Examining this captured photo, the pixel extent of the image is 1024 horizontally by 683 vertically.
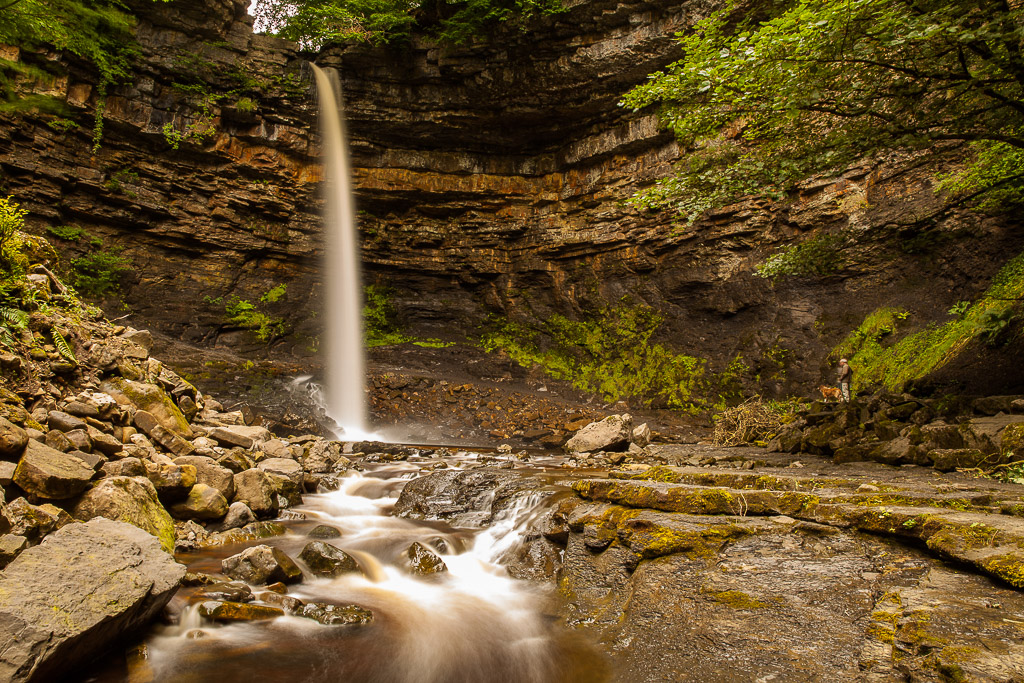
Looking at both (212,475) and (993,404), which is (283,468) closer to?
(212,475)

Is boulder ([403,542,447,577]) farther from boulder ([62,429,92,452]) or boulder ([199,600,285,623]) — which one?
boulder ([62,429,92,452])

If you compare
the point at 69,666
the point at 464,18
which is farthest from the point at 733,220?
the point at 69,666

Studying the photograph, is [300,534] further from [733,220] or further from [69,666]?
[733,220]

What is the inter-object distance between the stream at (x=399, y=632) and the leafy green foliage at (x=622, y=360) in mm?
12672

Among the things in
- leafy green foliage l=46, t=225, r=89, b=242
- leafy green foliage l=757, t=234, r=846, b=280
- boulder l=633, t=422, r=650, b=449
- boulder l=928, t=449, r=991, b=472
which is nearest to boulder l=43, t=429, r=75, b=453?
boulder l=928, t=449, r=991, b=472

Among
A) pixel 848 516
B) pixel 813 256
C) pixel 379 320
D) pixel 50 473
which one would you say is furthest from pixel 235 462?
pixel 379 320

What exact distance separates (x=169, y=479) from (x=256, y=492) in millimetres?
1184

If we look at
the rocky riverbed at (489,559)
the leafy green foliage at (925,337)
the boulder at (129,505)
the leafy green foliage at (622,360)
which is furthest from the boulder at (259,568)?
the leafy green foliage at (622,360)

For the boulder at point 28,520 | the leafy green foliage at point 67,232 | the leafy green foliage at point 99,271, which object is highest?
the leafy green foliage at point 67,232

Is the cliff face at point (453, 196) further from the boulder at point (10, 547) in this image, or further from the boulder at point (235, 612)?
the boulder at point (10, 547)

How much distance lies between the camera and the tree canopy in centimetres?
1662

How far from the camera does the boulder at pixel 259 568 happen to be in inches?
168

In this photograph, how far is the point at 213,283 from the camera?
752 inches

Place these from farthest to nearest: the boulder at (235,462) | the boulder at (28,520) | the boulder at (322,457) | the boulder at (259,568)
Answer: the boulder at (322,457) → the boulder at (235,462) → the boulder at (259,568) → the boulder at (28,520)
